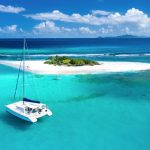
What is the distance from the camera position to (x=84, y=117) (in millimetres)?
31484

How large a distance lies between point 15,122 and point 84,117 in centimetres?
702

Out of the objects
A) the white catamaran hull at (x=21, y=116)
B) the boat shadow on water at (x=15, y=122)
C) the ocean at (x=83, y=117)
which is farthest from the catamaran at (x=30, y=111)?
the ocean at (x=83, y=117)

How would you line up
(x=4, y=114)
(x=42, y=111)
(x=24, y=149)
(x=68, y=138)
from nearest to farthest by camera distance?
(x=24, y=149) < (x=68, y=138) < (x=42, y=111) < (x=4, y=114)

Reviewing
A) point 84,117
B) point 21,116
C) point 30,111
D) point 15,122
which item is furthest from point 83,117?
point 15,122

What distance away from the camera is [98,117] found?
3144 cm

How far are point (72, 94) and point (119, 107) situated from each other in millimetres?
8092

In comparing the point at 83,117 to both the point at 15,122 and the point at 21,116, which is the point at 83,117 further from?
the point at 15,122

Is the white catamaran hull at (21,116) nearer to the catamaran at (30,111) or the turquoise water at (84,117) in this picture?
the catamaran at (30,111)

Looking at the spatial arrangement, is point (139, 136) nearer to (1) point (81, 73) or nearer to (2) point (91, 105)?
(2) point (91, 105)

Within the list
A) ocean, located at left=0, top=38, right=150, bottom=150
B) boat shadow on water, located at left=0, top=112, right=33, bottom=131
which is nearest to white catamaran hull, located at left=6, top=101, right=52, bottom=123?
boat shadow on water, located at left=0, top=112, right=33, bottom=131

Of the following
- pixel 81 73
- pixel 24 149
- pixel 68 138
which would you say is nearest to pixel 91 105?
pixel 68 138

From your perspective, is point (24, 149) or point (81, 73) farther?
point (81, 73)

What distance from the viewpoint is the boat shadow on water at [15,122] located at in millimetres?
28530

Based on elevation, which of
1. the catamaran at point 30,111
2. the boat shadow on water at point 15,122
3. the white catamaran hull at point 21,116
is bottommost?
the boat shadow on water at point 15,122
